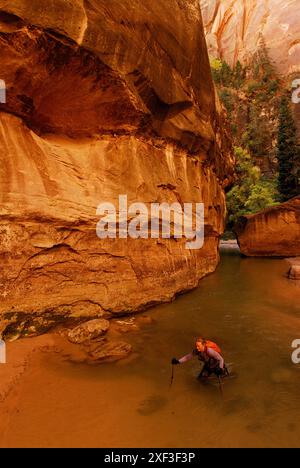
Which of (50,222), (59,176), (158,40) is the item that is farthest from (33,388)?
(158,40)

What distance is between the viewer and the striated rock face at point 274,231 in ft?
72.8

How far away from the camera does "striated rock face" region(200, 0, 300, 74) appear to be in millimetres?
49375

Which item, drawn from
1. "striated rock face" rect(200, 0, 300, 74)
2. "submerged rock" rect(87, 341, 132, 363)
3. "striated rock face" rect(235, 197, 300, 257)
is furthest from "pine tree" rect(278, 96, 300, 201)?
"submerged rock" rect(87, 341, 132, 363)

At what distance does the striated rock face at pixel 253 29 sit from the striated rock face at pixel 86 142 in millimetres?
47787

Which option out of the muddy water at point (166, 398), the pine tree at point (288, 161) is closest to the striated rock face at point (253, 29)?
the pine tree at point (288, 161)

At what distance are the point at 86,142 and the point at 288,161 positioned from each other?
3070 cm

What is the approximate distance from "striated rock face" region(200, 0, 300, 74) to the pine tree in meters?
19.4

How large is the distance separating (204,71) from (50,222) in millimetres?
10315

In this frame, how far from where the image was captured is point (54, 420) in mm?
4414

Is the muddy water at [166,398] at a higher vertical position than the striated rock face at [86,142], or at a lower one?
lower

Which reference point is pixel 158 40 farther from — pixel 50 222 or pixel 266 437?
pixel 266 437

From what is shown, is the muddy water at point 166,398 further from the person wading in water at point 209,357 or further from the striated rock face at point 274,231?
the striated rock face at point 274,231

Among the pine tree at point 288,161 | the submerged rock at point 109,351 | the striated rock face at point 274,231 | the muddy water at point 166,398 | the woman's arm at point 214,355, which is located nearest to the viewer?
the muddy water at point 166,398

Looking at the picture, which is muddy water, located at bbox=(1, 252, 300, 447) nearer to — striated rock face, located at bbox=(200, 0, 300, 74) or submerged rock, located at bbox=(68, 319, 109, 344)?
submerged rock, located at bbox=(68, 319, 109, 344)
